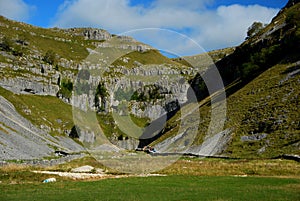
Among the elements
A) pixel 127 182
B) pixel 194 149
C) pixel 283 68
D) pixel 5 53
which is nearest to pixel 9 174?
pixel 127 182

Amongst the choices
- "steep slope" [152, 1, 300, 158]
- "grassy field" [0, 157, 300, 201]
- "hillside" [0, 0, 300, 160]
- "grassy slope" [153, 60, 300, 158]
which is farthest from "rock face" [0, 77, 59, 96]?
"grassy field" [0, 157, 300, 201]

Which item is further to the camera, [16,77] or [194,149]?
[16,77]

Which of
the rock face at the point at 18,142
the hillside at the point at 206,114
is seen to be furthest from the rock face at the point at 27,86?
the rock face at the point at 18,142

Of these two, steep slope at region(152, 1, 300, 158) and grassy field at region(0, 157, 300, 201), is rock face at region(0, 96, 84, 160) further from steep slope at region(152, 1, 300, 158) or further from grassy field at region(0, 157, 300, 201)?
grassy field at region(0, 157, 300, 201)

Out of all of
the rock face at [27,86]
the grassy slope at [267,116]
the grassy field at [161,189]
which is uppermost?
the rock face at [27,86]

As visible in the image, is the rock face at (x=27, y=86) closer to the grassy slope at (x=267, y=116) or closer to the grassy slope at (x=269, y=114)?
the grassy slope at (x=267, y=116)

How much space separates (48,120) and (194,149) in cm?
8559

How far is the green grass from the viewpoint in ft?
87.2

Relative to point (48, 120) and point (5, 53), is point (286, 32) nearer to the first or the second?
point (48, 120)

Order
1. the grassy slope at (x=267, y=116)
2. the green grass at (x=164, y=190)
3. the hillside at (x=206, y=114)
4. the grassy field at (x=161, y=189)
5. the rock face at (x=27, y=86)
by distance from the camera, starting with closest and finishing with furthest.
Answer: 1. the green grass at (x=164, y=190)
2. the grassy field at (x=161, y=189)
3. the grassy slope at (x=267, y=116)
4. the hillside at (x=206, y=114)
5. the rock face at (x=27, y=86)

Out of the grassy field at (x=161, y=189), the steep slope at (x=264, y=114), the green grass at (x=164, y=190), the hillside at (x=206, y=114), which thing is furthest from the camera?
the hillside at (x=206, y=114)

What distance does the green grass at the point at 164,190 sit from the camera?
87.2ft

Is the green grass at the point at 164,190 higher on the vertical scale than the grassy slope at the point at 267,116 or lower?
lower

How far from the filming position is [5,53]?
627ft
